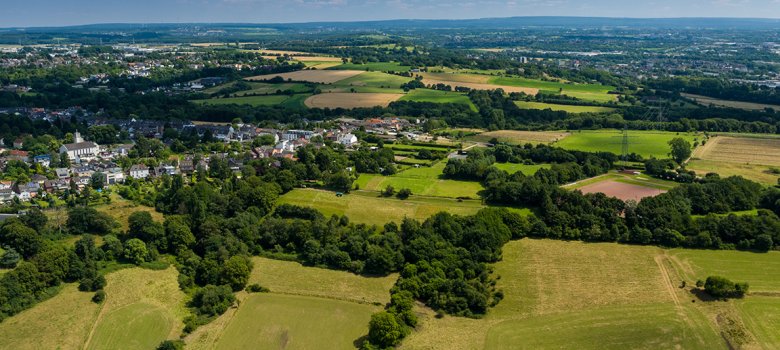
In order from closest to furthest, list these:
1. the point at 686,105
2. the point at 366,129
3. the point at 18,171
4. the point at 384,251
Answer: the point at 384,251 < the point at 18,171 < the point at 366,129 < the point at 686,105

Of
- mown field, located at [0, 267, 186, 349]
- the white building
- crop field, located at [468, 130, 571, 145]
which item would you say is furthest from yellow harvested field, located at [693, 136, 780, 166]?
the white building

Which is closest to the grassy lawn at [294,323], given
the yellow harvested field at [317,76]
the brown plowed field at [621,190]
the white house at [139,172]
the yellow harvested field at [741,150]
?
the brown plowed field at [621,190]

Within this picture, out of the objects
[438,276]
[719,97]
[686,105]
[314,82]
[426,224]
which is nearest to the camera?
[438,276]

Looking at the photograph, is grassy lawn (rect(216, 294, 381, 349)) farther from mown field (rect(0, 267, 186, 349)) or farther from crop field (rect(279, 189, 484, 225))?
crop field (rect(279, 189, 484, 225))

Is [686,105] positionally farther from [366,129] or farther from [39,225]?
[39,225]

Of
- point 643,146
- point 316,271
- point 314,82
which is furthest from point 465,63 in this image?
point 316,271
